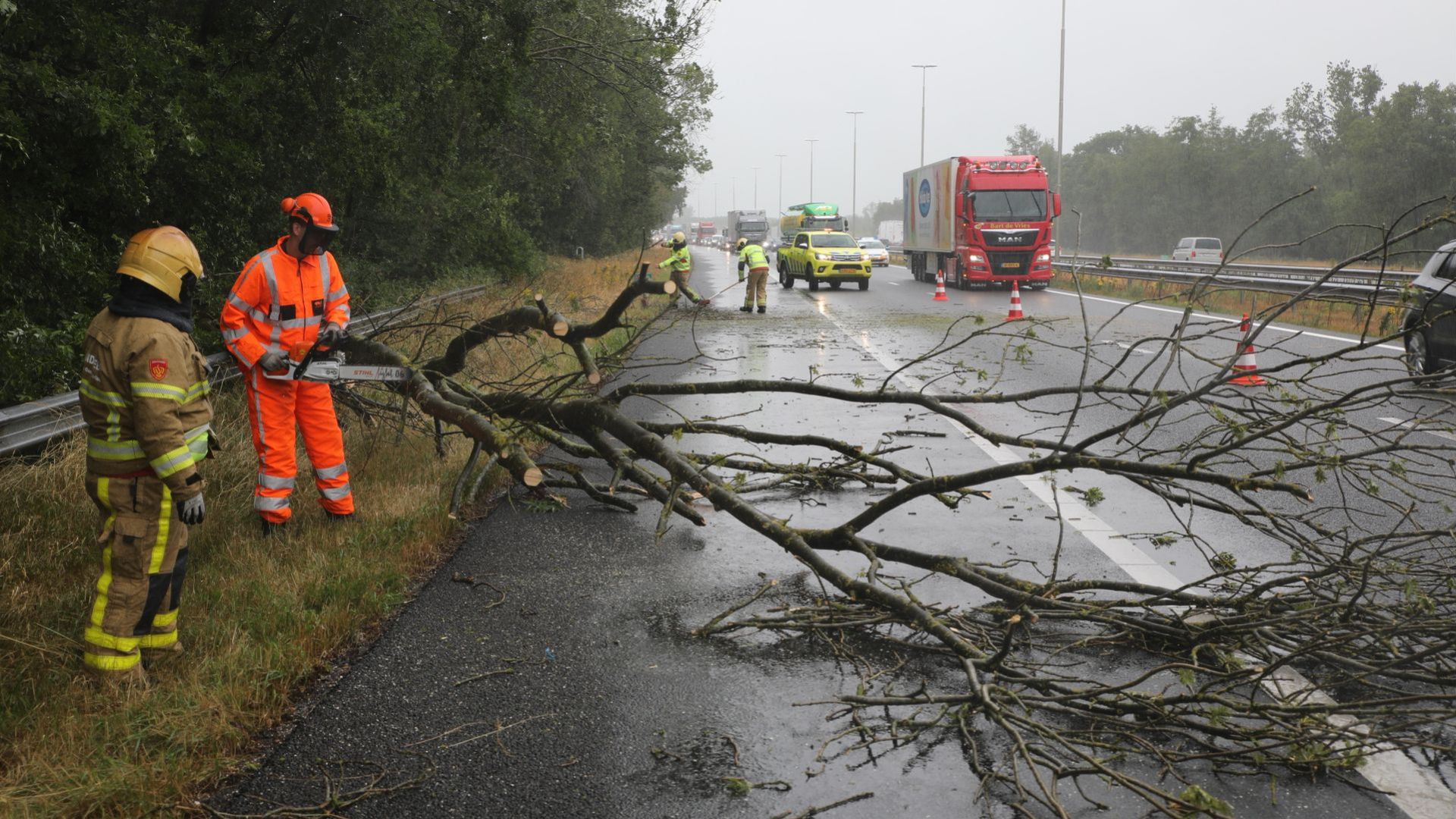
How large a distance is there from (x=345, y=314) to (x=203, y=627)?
2.38 metres

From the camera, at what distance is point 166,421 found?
14.1 feet

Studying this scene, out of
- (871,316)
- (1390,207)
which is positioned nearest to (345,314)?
(871,316)

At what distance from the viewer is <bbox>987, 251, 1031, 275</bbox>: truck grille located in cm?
3048

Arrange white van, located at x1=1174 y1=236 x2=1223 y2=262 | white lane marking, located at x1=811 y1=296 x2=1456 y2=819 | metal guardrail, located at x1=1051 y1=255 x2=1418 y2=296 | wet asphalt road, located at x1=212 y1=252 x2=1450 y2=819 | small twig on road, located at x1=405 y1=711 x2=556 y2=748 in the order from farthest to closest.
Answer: white van, located at x1=1174 y1=236 x2=1223 y2=262
metal guardrail, located at x1=1051 y1=255 x2=1418 y2=296
small twig on road, located at x1=405 y1=711 x2=556 y2=748
wet asphalt road, located at x1=212 y1=252 x2=1450 y2=819
white lane marking, located at x1=811 y1=296 x2=1456 y2=819

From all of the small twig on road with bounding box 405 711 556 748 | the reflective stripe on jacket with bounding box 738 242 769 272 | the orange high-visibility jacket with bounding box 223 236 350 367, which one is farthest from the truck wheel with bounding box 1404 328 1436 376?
the reflective stripe on jacket with bounding box 738 242 769 272

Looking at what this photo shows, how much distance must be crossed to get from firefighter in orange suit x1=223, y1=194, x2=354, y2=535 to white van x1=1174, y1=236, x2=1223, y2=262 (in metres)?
46.7

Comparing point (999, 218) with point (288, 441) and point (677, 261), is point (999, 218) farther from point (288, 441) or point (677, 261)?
point (288, 441)

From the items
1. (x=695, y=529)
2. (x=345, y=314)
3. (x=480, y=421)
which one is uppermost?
(x=345, y=314)

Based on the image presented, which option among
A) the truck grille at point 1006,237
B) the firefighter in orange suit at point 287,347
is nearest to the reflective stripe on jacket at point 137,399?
the firefighter in orange suit at point 287,347

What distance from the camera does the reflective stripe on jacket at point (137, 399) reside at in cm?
428

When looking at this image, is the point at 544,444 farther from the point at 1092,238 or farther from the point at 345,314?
the point at 1092,238

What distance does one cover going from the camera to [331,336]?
21.0ft

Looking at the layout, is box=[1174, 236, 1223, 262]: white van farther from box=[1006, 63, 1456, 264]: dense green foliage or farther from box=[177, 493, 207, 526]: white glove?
box=[177, 493, 207, 526]: white glove

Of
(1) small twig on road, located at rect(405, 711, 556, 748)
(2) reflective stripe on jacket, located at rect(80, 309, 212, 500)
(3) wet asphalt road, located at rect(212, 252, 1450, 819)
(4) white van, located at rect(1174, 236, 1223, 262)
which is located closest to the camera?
(3) wet asphalt road, located at rect(212, 252, 1450, 819)
